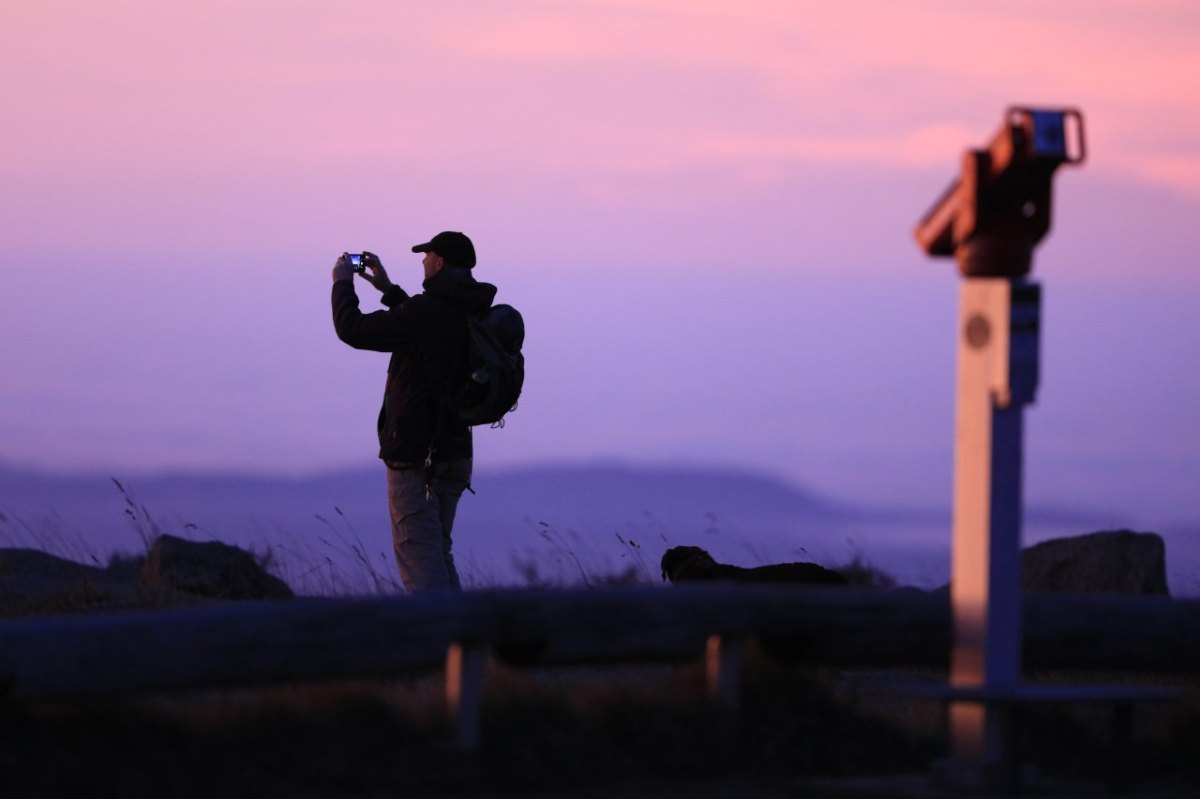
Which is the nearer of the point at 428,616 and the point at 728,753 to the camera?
the point at 428,616

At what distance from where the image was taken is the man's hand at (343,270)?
9.90 meters

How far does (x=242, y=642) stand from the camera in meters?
5.98

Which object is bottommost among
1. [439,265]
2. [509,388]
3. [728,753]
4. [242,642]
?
[728,753]

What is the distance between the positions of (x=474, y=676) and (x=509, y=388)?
3612mm

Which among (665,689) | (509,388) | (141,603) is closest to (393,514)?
(509,388)

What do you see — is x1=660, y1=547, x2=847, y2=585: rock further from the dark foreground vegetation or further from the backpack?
the dark foreground vegetation

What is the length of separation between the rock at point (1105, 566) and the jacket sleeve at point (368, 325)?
622 centimetres

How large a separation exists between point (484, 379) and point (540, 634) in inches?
132

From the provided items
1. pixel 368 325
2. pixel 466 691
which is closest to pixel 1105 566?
pixel 368 325

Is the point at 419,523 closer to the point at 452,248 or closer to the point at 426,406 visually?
the point at 426,406

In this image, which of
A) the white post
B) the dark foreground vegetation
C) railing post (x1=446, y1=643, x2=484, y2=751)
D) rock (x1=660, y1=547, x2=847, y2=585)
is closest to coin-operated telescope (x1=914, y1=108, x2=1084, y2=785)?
the white post

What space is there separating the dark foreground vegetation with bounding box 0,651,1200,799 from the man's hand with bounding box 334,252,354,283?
2.68 metres

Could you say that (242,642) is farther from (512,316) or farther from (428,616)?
(512,316)

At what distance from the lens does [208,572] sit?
13.7 meters
